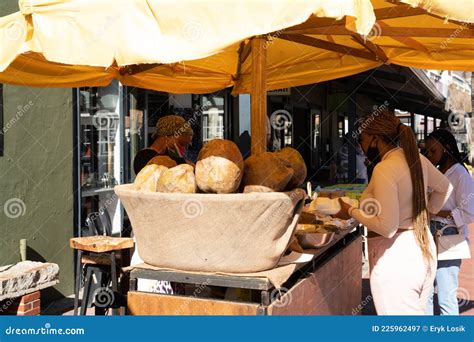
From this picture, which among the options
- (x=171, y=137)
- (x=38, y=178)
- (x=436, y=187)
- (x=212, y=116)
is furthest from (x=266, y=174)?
(x=212, y=116)

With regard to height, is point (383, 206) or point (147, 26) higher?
point (147, 26)

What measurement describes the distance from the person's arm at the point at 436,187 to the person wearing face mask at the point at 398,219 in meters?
0.21

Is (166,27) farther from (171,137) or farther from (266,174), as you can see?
(171,137)

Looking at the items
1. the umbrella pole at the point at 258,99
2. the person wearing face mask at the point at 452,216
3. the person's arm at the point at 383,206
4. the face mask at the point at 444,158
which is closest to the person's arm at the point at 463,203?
the person wearing face mask at the point at 452,216

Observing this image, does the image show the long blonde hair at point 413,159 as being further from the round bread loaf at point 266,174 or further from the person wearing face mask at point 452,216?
the person wearing face mask at point 452,216

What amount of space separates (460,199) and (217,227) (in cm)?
287

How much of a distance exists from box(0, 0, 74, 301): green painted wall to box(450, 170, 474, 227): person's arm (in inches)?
171

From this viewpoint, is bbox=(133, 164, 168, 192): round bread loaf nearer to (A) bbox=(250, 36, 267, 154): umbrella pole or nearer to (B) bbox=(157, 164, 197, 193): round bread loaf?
(B) bbox=(157, 164, 197, 193): round bread loaf

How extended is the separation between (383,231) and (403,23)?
2209 millimetres

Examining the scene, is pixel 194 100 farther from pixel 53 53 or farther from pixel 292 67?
pixel 53 53

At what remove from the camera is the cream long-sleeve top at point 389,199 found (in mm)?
3193

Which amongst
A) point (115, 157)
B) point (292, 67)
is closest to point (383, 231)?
point (292, 67)

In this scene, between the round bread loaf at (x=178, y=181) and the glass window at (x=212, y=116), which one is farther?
the glass window at (x=212, y=116)

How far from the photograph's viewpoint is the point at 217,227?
2598mm
